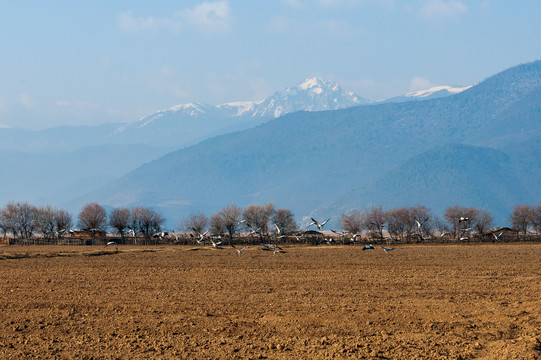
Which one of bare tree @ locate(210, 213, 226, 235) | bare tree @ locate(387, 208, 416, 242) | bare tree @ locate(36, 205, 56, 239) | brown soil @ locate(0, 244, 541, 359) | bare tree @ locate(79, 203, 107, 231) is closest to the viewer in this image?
brown soil @ locate(0, 244, 541, 359)

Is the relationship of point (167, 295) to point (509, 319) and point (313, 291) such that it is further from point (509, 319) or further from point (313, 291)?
point (509, 319)

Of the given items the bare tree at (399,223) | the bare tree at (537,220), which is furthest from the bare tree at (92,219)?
the bare tree at (537,220)

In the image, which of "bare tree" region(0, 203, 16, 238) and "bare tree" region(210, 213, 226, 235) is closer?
"bare tree" region(210, 213, 226, 235)

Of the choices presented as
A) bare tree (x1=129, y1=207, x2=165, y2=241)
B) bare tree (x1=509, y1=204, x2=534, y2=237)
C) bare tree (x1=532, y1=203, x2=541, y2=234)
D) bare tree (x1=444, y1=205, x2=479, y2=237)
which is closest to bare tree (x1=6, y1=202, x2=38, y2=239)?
bare tree (x1=129, y1=207, x2=165, y2=241)

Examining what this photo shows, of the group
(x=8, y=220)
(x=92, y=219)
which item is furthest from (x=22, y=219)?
(x=92, y=219)

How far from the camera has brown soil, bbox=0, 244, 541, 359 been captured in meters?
21.9

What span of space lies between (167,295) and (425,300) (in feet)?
40.5

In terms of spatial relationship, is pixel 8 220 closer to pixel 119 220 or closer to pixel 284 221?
pixel 119 220

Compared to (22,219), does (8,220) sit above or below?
below

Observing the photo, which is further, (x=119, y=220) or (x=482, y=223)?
(x=119, y=220)

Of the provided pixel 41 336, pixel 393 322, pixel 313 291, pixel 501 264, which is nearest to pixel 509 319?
pixel 393 322

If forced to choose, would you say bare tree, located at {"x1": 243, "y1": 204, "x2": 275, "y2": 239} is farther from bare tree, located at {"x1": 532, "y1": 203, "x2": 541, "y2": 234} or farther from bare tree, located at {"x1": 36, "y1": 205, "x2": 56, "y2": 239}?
bare tree, located at {"x1": 532, "y1": 203, "x2": 541, "y2": 234}

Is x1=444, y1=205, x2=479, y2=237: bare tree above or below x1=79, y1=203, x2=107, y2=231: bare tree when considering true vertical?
below

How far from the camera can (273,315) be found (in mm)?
→ 27125
